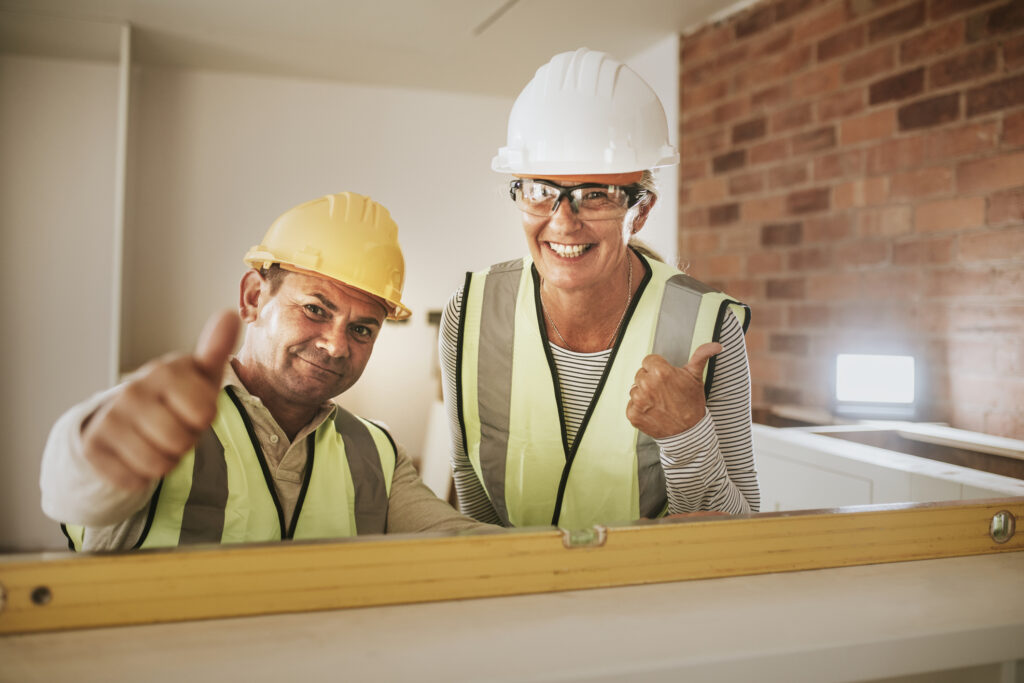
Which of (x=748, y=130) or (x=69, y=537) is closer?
(x=69, y=537)

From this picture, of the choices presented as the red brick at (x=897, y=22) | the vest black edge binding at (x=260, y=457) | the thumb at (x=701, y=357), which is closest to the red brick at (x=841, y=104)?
the red brick at (x=897, y=22)

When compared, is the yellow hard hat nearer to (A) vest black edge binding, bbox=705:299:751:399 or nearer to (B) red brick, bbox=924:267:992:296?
(A) vest black edge binding, bbox=705:299:751:399

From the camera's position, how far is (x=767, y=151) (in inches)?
57.5

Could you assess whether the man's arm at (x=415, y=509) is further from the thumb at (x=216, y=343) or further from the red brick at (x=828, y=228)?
the red brick at (x=828, y=228)

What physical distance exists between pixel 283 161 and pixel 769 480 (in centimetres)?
113

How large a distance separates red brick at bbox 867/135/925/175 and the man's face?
1.30 m

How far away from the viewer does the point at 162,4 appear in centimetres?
108

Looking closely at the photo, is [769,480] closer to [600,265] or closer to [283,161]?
[600,265]

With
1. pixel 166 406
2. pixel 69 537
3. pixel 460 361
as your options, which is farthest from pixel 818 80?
pixel 69 537

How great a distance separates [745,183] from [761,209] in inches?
2.7

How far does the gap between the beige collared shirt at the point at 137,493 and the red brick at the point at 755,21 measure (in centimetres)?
100

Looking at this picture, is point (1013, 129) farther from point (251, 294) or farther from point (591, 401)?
point (251, 294)

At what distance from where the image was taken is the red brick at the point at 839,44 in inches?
60.1

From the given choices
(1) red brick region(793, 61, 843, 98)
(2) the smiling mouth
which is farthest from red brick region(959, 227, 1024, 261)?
(2) the smiling mouth
